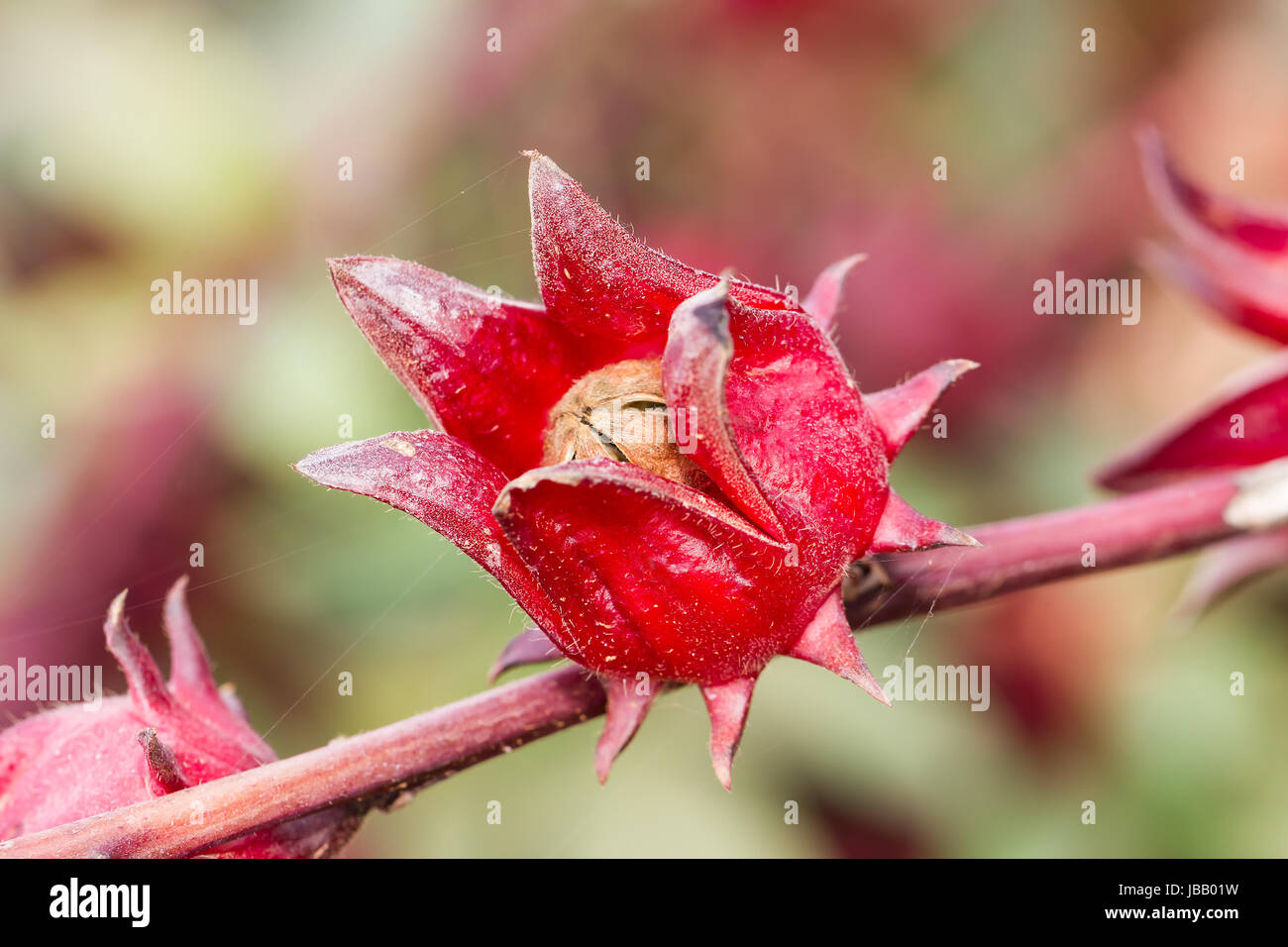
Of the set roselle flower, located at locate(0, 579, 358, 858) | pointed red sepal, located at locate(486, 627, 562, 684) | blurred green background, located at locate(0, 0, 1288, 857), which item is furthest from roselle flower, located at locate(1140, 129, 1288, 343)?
roselle flower, located at locate(0, 579, 358, 858)

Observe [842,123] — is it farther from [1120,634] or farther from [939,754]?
[939,754]

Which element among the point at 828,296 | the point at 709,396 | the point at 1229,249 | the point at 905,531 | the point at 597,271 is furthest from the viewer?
the point at 1229,249

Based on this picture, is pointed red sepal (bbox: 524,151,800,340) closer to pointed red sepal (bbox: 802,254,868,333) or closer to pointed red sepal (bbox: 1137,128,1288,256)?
pointed red sepal (bbox: 802,254,868,333)

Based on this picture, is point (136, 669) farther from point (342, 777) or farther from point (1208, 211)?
point (1208, 211)

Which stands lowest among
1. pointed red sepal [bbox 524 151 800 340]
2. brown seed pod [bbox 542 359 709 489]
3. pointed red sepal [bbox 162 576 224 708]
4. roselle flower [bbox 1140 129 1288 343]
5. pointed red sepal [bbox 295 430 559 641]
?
pointed red sepal [bbox 162 576 224 708]

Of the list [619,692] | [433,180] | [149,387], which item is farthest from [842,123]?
[619,692]

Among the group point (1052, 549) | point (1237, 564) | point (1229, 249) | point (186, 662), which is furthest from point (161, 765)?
point (1229, 249)
